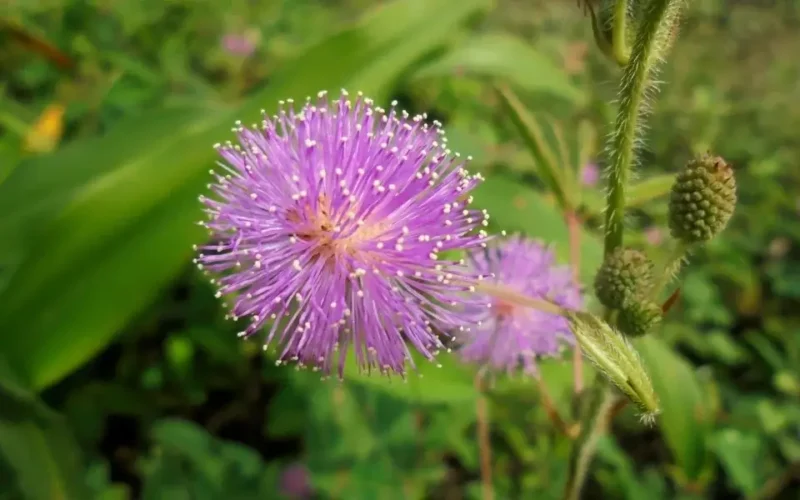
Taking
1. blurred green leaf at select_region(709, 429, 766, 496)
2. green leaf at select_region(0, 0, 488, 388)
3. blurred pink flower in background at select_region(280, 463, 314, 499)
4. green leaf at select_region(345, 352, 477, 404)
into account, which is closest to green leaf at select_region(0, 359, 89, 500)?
green leaf at select_region(0, 0, 488, 388)

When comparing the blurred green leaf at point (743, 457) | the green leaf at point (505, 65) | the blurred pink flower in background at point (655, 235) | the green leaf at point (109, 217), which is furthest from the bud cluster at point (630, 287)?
the blurred pink flower in background at point (655, 235)

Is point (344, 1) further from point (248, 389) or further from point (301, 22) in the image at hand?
point (248, 389)

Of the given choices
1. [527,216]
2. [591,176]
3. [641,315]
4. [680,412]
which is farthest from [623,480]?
[641,315]

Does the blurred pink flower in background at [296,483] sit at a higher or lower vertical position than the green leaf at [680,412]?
higher

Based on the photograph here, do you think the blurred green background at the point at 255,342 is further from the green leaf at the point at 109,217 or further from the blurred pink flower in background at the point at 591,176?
the blurred pink flower in background at the point at 591,176

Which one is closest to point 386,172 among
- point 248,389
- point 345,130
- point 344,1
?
point 345,130

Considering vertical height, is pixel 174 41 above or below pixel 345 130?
above

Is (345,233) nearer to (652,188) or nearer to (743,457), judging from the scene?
(652,188)
